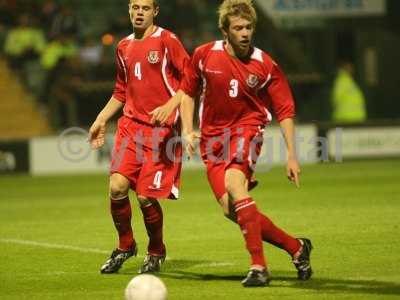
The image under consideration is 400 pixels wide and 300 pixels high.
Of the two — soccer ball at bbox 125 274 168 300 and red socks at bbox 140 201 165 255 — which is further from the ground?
soccer ball at bbox 125 274 168 300

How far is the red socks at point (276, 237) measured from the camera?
8.38m

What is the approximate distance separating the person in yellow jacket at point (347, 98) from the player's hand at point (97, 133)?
1415cm

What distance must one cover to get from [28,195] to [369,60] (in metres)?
9.50

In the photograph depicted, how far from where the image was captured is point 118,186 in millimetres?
9109

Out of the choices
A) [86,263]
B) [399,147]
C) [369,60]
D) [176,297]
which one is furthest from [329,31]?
[176,297]

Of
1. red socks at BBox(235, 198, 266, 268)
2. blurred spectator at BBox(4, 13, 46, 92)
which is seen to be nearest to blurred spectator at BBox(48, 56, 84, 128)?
blurred spectator at BBox(4, 13, 46, 92)

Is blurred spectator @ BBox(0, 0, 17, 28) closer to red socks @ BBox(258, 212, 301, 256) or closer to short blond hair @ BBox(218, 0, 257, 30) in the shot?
short blond hair @ BBox(218, 0, 257, 30)

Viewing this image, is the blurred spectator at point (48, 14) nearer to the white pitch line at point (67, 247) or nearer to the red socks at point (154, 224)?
the white pitch line at point (67, 247)

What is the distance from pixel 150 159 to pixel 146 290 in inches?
91.9

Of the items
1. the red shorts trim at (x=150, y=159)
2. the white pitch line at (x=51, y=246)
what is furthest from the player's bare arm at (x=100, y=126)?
the white pitch line at (x=51, y=246)

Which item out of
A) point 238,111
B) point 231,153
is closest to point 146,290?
point 231,153

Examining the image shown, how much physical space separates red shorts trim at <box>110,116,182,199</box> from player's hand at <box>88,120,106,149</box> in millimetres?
186

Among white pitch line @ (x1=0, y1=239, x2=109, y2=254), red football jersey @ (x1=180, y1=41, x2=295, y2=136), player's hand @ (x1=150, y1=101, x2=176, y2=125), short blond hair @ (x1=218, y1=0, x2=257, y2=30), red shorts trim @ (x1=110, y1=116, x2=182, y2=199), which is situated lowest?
white pitch line @ (x1=0, y1=239, x2=109, y2=254)

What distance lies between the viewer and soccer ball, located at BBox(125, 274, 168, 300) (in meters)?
6.95
